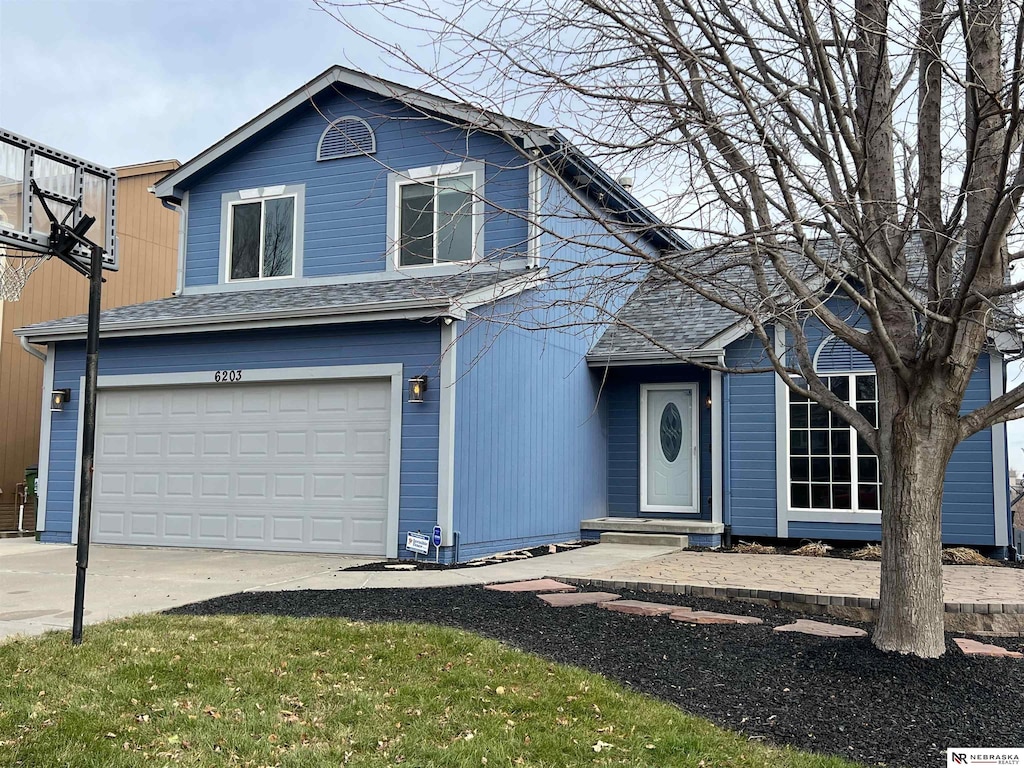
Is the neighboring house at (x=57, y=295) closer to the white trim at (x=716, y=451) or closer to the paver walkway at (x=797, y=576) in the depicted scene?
Answer: the white trim at (x=716, y=451)

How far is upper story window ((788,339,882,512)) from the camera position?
12375mm

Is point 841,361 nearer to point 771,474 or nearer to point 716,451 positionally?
point 771,474

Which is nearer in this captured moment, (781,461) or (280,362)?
(280,362)

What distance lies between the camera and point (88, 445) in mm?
5773

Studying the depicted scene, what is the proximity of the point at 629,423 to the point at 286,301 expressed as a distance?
5.54 m

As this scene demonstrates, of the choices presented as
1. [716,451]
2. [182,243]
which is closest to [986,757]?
[716,451]

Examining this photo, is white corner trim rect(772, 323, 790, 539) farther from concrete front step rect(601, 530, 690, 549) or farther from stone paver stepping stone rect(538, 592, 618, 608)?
stone paver stepping stone rect(538, 592, 618, 608)

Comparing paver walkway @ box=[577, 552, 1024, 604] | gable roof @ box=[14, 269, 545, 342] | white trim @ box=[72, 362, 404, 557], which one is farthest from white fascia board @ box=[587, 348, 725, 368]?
white trim @ box=[72, 362, 404, 557]

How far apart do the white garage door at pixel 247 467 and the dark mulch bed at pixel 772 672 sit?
3497 mm

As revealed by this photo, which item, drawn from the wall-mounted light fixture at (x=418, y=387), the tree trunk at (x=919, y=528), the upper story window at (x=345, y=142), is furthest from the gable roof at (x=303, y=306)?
the tree trunk at (x=919, y=528)

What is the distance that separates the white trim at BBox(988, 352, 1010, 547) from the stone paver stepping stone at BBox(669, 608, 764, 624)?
6.28m

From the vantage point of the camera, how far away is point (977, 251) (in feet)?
16.2

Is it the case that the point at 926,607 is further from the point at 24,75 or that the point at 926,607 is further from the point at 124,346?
the point at 24,75

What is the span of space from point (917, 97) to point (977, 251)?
48.7 inches
